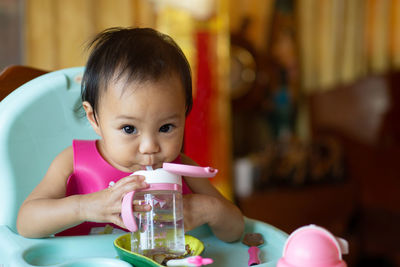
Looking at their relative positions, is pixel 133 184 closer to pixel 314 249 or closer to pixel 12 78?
pixel 314 249

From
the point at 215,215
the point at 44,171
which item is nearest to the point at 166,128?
the point at 215,215

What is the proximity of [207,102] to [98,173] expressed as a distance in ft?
6.48

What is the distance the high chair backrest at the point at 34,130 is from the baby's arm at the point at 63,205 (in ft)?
0.26

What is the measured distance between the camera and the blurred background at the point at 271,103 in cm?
236

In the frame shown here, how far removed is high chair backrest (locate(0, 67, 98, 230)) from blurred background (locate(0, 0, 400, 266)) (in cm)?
130

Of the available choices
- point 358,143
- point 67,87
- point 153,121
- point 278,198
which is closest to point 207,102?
point 278,198

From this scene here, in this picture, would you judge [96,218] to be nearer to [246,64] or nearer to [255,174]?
[255,174]

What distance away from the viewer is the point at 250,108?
3.17m

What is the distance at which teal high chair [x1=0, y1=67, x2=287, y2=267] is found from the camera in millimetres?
684

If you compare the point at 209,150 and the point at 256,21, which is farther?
the point at 256,21

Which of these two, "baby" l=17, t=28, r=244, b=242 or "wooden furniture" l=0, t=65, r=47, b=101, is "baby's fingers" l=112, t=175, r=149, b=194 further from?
"wooden furniture" l=0, t=65, r=47, b=101

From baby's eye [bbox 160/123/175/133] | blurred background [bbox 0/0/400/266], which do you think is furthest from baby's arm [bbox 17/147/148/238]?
blurred background [bbox 0/0/400/266]

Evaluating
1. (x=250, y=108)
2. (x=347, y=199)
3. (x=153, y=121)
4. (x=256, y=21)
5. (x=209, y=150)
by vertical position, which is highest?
(x=256, y=21)

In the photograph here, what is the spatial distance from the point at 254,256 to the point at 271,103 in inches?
105
